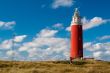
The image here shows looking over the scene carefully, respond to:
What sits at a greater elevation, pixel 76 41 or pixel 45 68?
pixel 76 41

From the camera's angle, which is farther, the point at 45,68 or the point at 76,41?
the point at 76,41

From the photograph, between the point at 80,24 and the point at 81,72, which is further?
the point at 80,24

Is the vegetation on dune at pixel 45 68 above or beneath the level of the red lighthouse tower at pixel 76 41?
beneath

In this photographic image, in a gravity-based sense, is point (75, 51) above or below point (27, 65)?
above

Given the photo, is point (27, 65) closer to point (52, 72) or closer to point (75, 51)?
point (52, 72)

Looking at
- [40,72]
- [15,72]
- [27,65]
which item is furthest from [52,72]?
[27,65]

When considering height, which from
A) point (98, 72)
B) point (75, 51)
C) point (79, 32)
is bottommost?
point (98, 72)

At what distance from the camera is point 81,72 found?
115 feet

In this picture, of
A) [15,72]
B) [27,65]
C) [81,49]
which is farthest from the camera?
[81,49]

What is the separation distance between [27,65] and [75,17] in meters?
29.3

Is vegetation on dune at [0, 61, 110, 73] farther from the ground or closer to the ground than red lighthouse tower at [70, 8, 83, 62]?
closer to the ground

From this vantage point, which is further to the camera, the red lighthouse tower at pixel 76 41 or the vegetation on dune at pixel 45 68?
the red lighthouse tower at pixel 76 41

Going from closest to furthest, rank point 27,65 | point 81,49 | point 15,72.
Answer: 1. point 15,72
2. point 27,65
3. point 81,49

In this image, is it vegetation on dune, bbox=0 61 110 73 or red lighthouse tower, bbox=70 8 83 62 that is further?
red lighthouse tower, bbox=70 8 83 62
